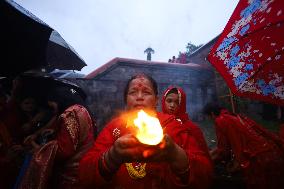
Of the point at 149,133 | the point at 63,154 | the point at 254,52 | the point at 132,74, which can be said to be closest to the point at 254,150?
the point at 254,52

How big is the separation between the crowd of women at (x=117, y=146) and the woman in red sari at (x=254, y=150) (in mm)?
13

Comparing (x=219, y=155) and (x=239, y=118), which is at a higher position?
(x=239, y=118)

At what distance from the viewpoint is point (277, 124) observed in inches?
359

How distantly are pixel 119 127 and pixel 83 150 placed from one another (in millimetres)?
1021

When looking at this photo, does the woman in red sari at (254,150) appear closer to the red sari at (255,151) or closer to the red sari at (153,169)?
the red sari at (255,151)

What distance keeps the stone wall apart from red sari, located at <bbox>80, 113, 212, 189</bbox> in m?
6.65

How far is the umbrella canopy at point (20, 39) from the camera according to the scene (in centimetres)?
307

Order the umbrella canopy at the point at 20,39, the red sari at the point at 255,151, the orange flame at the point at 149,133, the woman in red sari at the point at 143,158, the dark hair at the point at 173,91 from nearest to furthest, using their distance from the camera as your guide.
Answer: the orange flame at the point at 149,133 → the woman in red sari at the point at 143,158 → the umbrella canopy at the point at 20,39 → the red sari at the point at 255,151 → the dark hair at the point at 173,91

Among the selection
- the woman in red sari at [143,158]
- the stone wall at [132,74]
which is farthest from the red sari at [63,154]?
the stone wall at [132,74]

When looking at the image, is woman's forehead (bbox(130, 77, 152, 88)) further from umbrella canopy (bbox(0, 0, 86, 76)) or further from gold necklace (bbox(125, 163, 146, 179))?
umbrella canopy (bbox(0, 0, 86, 76))

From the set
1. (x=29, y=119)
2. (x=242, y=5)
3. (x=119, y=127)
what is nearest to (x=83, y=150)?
(x=119, y=127)

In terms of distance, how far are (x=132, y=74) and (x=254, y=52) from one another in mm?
6558

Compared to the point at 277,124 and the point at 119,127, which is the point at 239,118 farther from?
the point at 277,124

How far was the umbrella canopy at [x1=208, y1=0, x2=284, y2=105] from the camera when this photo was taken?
2795mm
